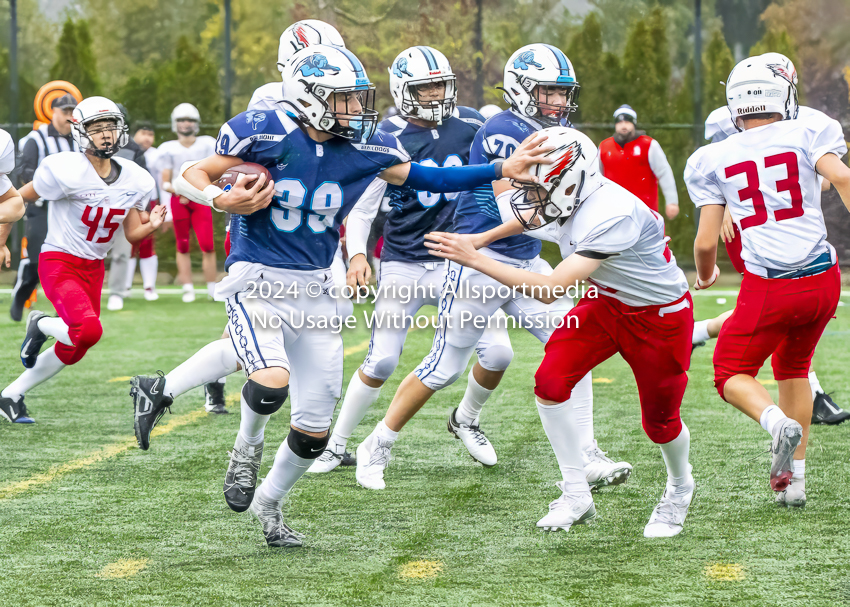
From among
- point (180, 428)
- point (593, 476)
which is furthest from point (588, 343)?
point (180, 428)

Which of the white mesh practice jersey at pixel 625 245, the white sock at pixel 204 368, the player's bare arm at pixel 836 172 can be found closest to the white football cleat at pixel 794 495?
the white mesh practice jersey at pixel 625 245

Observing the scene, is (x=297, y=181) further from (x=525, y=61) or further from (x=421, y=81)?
(x=525, y=61)

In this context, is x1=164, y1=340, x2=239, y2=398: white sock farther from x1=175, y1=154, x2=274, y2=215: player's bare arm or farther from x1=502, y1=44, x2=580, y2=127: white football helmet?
x1=502, y1=44, x2=580, y2=127: white football helmet

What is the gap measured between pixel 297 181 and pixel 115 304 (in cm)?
766

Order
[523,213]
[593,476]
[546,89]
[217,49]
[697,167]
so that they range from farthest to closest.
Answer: [217,49] < [546,89] < [593,476] < [697,167] < [523,213]

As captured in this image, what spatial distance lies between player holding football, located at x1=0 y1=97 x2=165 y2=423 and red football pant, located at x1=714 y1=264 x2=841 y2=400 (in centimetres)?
314

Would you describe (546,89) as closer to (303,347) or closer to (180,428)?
(303,347)

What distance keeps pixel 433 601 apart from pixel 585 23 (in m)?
12.3

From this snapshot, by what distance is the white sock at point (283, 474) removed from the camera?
11.8 ft

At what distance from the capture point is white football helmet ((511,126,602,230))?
3.51 meters

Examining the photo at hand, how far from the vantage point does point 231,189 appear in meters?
3.44

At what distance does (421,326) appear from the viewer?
9.42m

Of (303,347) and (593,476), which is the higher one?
(303,347)

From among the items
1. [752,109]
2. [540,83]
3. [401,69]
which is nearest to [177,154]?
[401,69]
